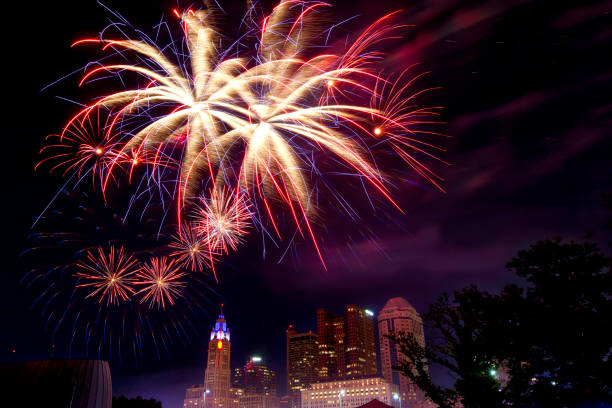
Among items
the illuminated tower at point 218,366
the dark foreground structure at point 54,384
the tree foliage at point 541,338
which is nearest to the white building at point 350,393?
the illuminated tower at point 218,366

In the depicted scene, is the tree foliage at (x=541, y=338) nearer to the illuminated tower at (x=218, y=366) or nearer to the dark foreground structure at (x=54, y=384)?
the dark foreground structure at (x=54, y=384)

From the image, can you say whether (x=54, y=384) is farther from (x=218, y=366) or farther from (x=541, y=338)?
(x=218, y=366)

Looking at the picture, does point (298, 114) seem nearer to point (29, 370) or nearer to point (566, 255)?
point (566, 255)

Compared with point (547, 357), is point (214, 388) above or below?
above

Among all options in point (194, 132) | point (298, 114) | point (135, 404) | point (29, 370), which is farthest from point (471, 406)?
point (135, 404)

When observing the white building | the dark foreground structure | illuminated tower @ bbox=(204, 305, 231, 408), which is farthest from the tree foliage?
illuminated tower @ bbox=(204, 305, 231, 408)

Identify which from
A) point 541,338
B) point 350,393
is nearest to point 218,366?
point 350,393

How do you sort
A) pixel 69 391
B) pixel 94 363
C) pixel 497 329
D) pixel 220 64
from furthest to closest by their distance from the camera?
pixel 94 363
pixel 69 391
pixel 220 64
pixel 497 329
